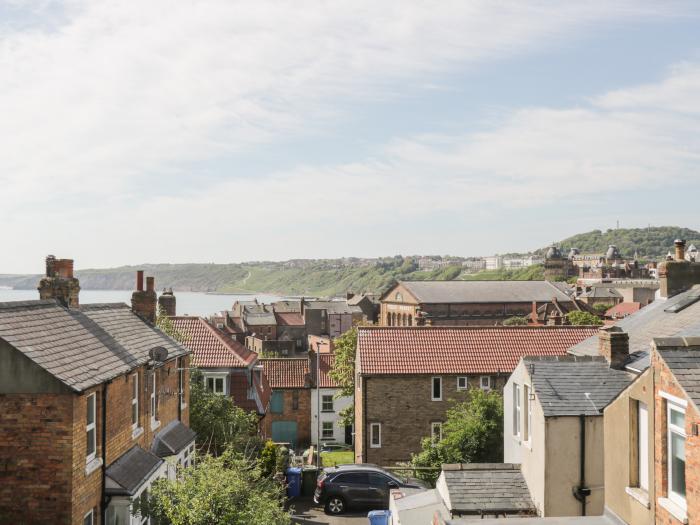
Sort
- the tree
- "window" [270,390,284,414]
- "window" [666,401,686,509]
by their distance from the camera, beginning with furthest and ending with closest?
"window" [270,390,284,414], the tree, "window" [666,401,686,509]

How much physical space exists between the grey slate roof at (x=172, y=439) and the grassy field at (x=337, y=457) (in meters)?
18.3

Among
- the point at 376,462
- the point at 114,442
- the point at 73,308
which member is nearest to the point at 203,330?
the point at 376,462

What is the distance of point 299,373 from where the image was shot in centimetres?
4972

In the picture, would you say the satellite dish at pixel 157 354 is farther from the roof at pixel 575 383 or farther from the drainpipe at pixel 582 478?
the drainpipe at pixel 582 478

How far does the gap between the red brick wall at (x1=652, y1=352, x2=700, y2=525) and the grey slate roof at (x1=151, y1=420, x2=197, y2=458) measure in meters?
14.3

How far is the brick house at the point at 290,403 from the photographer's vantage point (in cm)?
4891

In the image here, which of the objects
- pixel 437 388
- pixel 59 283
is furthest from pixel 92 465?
pixel 437 388

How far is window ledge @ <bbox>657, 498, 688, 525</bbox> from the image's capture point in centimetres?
871

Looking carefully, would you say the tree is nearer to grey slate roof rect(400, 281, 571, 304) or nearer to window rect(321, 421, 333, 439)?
window rect(321, 421, 333, 439)

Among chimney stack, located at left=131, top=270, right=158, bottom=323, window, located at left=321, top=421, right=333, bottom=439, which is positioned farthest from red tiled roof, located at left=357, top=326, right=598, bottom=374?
window, located at left=321, top=421, right=333, bottom=439

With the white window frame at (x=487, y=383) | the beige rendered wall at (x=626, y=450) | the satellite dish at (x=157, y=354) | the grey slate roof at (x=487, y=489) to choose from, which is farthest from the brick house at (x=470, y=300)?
the beige rendered wall at (x=626, y=450)

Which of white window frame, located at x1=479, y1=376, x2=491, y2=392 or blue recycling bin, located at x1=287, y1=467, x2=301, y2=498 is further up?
white window frame, located at x1=479, y1=376, x2=491, y2=392

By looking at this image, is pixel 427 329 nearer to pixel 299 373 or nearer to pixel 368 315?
pixel 299 373

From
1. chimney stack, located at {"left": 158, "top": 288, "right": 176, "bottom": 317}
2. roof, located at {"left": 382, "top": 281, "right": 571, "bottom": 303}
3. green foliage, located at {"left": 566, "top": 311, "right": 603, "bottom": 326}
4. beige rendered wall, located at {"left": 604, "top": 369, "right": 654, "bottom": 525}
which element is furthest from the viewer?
roof, located at {"left": 382, "top": 281, "right": 571, "bottom": 303}
